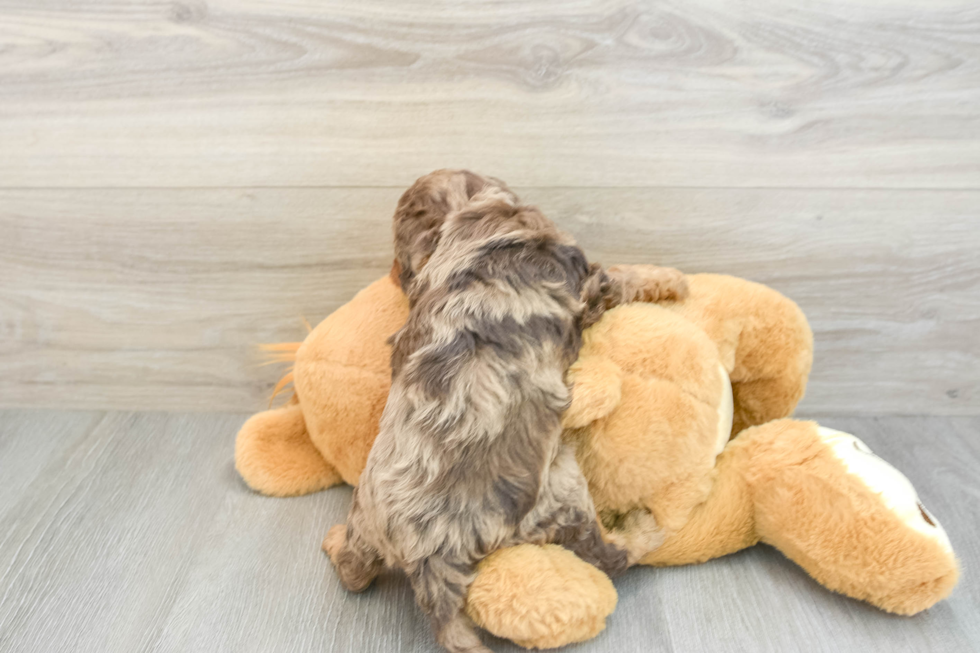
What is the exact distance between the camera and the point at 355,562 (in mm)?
775

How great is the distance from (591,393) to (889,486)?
1.10ft

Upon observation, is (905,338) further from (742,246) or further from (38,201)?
(38,201)

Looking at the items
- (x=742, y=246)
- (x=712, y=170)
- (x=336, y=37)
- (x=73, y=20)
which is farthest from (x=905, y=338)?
(x=73, y=20)

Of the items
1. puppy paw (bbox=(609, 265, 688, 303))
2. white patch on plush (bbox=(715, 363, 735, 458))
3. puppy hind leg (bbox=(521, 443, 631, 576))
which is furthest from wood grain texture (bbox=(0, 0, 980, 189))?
puppy hind leg (bbox=(521, 443, 631, 576))

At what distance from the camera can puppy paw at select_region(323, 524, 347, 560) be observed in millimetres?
838

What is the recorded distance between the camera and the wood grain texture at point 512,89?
2.93ft

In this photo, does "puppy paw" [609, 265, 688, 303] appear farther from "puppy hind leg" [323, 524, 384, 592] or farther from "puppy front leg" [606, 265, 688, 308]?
"puppy hind leg" [323, 524, 384, 592]

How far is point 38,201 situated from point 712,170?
98 cm

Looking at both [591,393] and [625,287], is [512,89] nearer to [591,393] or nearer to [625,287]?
[625,287]

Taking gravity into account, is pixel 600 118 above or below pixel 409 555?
above

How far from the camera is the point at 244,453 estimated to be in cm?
99

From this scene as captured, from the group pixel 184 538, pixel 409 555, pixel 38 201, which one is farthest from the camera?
pixel 38 201

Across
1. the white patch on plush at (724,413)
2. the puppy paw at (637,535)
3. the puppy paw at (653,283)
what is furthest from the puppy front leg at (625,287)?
the puppy paw at (637,535)

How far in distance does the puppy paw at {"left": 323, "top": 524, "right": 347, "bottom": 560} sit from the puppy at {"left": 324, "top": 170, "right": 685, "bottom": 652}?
97mm
